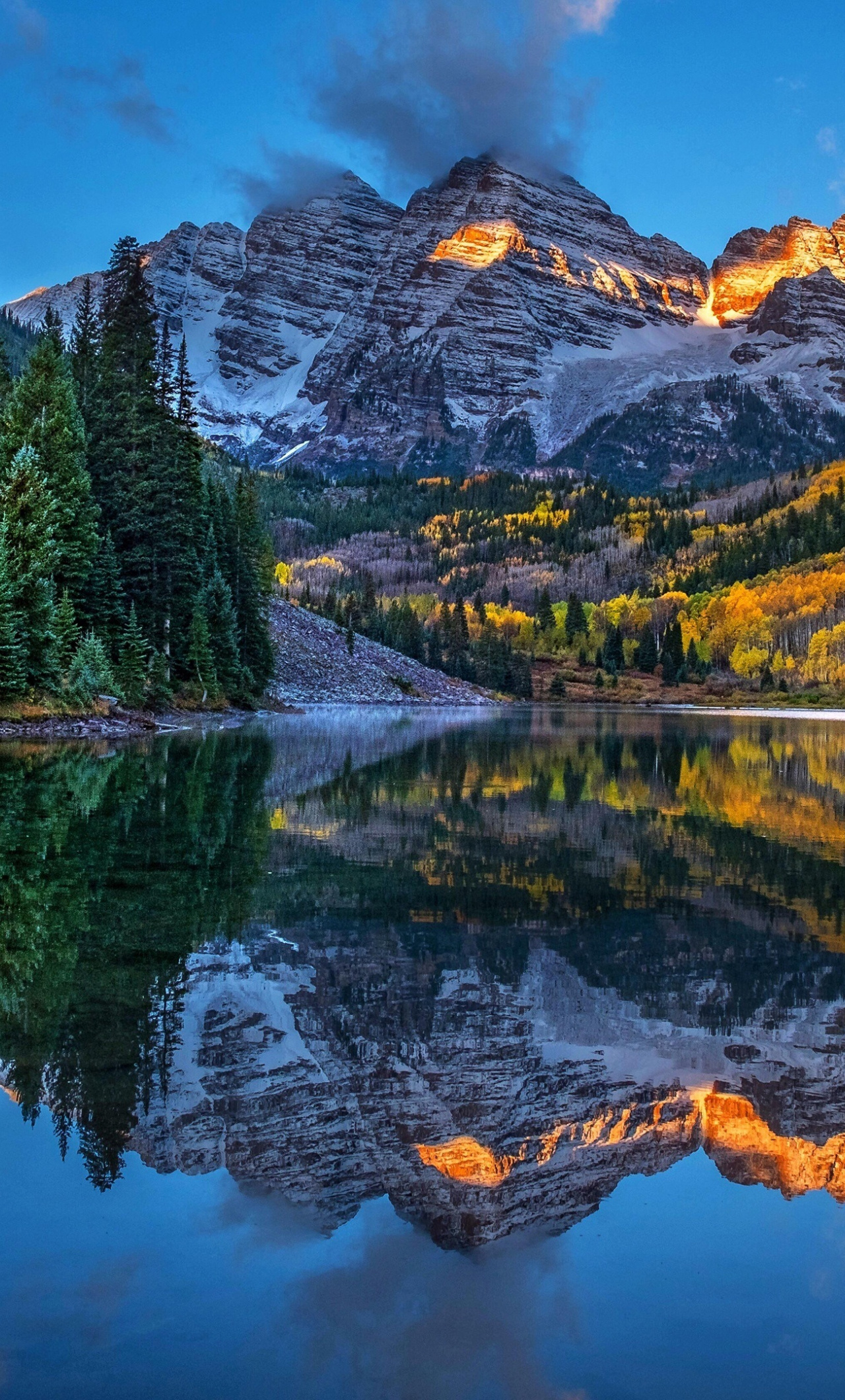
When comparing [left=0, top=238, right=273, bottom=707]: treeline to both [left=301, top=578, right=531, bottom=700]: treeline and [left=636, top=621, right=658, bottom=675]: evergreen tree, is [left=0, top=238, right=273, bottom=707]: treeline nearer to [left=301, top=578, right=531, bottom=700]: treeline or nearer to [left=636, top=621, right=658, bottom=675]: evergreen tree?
[left=301, top=578, right=531, bottom=700]: treeline

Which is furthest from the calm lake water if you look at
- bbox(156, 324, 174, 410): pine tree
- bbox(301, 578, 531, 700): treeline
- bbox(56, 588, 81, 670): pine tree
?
bbox(301, 578, 531, 700): treeline

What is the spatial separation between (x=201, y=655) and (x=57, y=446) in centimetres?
1811

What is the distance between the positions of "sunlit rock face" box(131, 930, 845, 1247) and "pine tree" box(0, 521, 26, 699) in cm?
3271

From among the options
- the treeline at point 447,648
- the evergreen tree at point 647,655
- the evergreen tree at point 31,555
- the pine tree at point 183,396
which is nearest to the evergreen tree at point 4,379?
the evergreen tree at point 31,555

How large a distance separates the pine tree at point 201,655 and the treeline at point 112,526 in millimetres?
95

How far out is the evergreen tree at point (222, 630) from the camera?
223 ft

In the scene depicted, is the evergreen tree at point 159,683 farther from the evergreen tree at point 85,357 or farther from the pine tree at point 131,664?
the evergreen tree at point 85,357

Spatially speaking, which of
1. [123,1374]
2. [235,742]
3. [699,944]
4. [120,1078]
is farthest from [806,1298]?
[235,742]

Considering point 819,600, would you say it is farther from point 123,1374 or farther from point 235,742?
point 123,1374

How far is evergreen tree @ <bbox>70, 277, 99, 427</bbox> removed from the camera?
55906mm

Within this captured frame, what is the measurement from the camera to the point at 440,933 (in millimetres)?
12078

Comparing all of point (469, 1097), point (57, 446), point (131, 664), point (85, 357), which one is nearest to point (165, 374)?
point (85, 357)

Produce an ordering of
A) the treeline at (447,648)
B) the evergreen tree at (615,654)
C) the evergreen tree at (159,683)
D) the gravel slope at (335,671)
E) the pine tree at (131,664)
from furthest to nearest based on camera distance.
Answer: the evergreen tree at (615,654)
the treeline at (447,648)
the gravel slope at (335,671)
the evergreen tree at (159,683)
the pine tree at (131,664)

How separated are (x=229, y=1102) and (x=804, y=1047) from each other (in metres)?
4.42
